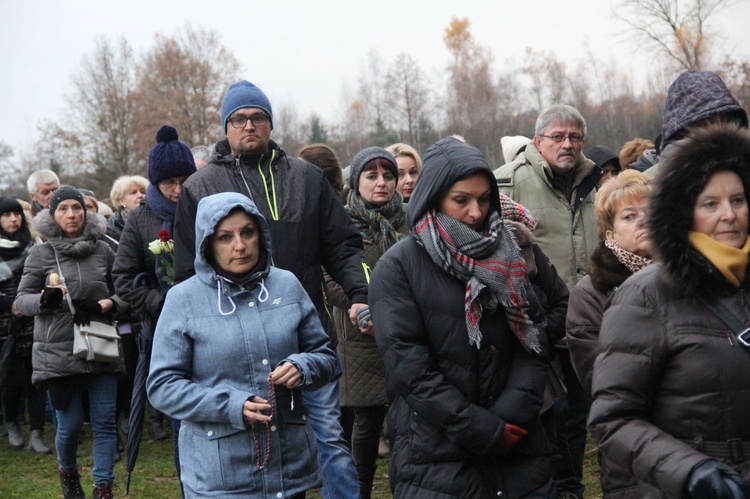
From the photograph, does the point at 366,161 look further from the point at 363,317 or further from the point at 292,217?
the point at 363,317

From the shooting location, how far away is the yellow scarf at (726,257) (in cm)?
284

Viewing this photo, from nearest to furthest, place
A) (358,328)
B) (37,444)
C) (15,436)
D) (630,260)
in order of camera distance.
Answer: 1. (630,260)
2. (358,328)
3. (37,444)
4. (15,436)

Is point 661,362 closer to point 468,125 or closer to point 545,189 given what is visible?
point 545,189

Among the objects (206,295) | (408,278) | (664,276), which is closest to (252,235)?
(206,295)

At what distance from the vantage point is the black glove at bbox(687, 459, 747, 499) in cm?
255

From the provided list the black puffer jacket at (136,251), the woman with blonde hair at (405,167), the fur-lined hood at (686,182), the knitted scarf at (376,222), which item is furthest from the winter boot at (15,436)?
the fur-lined hood at (686,182)

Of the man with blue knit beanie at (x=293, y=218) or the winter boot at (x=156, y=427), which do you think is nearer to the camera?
the man with blue knit beanie at (x=293, y=218)

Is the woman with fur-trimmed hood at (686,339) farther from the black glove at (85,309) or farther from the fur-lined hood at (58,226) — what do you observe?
the fur-lined hood at (58,226)

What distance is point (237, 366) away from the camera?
3.96m

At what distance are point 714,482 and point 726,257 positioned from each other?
0.71 m

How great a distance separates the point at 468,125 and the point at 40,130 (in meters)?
25.6

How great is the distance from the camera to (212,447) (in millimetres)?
3889

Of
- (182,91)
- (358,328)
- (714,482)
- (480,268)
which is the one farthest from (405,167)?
(182,91)

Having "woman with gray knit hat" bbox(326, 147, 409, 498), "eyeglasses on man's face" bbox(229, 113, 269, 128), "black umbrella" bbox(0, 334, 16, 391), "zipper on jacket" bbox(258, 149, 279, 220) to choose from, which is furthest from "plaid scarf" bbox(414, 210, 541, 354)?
"black umbrella" bbox(0, 334, 16, 391)
